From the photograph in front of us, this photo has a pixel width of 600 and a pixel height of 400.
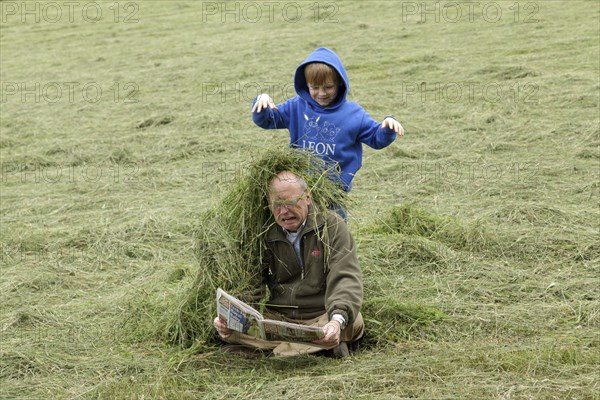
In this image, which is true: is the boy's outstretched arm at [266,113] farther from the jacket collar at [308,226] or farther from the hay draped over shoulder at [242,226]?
the jacket collar at [308,226]

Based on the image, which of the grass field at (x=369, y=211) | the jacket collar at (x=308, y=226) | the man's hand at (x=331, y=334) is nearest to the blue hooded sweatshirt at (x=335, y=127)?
the grass field at (x=369, y=211)

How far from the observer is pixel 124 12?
80.0ft

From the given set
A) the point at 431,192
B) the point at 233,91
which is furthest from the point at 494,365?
the point at 233,91

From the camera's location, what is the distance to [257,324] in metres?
4.09

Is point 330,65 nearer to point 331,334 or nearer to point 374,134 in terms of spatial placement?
point 374,134

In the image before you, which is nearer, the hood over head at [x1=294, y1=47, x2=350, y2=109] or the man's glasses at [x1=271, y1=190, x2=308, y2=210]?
the man's glasses at [x1=271, y1=190, x2=308, y2=210]

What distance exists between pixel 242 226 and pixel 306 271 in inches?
16.4

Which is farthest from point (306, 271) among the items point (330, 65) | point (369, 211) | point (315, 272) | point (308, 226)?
point (369, 211)

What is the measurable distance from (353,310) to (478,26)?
43.8 ft

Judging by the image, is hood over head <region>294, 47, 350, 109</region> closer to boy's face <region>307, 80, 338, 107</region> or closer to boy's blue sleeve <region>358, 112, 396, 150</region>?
boy's face <region>307, 80, 338, 107</region>

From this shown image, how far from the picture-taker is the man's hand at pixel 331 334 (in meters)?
3.95

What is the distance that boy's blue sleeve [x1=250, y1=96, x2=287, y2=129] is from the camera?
4.93 meters

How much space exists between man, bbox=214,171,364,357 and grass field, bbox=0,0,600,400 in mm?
146

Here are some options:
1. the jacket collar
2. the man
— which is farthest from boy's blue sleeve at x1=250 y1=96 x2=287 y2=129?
the jacket collar
